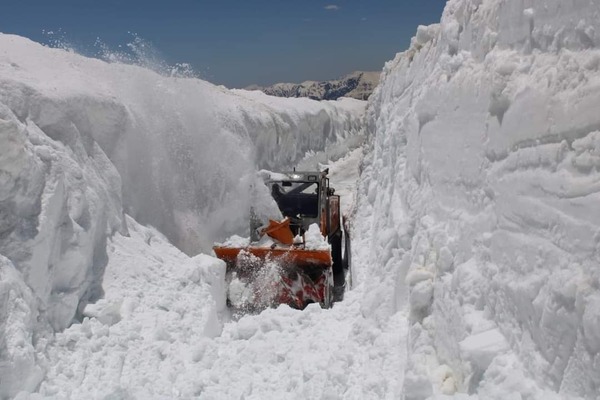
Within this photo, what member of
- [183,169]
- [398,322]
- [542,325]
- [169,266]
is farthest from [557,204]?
[183,169]

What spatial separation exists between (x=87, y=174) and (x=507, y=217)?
587 cm

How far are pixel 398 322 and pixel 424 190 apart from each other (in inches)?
55.8

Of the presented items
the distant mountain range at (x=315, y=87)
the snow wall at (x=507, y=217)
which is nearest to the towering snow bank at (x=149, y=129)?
the snow wall at (x=507, y=217)

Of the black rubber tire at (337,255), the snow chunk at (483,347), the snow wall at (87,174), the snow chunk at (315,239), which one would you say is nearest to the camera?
the snow chunk at (483,347)

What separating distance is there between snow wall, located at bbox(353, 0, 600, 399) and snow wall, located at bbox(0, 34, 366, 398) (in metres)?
3.13

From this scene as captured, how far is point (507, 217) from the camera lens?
3391 millimetres

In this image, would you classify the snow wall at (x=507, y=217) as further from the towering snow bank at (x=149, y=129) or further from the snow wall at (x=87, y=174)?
the towering snow bank at (x=149, y=129)

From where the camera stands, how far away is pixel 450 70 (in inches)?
204

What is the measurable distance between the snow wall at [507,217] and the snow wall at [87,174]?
10.3 feet

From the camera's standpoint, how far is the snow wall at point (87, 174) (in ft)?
16.8

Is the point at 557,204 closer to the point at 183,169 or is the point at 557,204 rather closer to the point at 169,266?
the point at 169,266

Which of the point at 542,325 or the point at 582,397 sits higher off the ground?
the point at 542,325

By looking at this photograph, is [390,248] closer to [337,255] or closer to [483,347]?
[483,347]

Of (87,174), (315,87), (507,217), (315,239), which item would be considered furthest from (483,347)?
(315,87)
